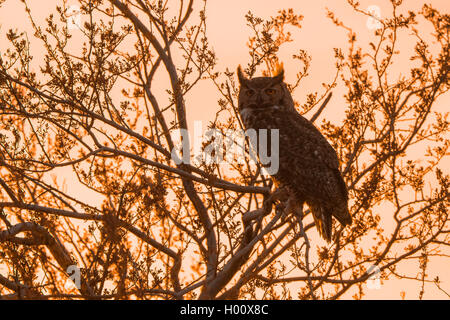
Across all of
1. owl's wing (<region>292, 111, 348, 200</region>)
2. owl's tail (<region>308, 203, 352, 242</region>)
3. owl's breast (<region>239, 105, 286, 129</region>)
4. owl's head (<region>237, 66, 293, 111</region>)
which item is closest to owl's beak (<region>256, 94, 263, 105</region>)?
owl's head (<region>237, 66, 293, 111</region>)

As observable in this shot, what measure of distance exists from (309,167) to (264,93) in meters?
1.22

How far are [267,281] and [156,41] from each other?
10.6 ft

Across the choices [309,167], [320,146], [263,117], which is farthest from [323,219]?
[263,117]

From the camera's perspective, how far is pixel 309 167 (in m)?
7.29

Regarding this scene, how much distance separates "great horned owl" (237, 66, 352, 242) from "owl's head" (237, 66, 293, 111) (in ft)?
0.33

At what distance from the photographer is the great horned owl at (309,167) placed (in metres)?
7.07

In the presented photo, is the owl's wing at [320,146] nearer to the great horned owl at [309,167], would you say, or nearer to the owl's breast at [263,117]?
the great horned owl at [309,167]

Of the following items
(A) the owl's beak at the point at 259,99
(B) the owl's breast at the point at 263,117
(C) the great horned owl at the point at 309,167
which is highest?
(A) the owl's beak at the point at 259,99

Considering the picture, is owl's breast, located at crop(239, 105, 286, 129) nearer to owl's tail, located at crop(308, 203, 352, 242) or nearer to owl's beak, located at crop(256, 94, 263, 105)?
owl's beak, located at crop(256, 94, 263, 105)

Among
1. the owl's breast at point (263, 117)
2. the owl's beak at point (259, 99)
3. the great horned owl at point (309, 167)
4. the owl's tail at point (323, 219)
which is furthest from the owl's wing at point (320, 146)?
the owl's beak at point (259, 99)

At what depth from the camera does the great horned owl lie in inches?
278

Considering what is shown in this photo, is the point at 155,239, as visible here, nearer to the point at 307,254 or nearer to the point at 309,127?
the point at 309,127

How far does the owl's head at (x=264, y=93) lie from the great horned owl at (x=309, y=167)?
10cm
